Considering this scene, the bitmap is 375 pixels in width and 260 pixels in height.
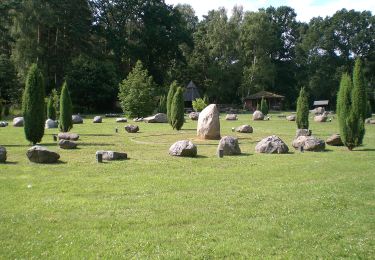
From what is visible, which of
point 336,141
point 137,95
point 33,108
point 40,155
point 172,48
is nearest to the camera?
point 40,155

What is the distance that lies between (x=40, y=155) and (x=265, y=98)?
195 ft

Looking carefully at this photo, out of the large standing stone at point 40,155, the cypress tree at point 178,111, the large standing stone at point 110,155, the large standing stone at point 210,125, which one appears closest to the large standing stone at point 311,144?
the large standing stone at point 210,125

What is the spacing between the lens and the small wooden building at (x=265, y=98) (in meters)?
70.6

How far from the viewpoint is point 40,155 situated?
49.0ft

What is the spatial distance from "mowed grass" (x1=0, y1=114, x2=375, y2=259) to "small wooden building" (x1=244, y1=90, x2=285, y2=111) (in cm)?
5573

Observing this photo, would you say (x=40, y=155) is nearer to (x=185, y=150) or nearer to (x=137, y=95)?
(x=185, y=150)

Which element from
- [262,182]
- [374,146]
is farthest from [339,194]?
[374,146]

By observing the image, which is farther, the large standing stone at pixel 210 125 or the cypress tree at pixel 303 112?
the cypress tree at pixel 303 112

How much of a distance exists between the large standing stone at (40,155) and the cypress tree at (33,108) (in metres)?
5.61

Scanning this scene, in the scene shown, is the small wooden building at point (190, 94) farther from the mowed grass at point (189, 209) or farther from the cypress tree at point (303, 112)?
the mowed grass at point (189, 209)

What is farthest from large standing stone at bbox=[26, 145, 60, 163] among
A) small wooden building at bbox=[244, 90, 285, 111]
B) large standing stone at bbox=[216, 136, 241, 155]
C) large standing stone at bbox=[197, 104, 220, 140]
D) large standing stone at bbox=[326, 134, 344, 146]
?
small wooden building at bbox=[244, 90, 285, 111]

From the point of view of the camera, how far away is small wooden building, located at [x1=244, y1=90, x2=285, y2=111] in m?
70.6

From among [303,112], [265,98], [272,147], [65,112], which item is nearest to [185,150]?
[272,147]

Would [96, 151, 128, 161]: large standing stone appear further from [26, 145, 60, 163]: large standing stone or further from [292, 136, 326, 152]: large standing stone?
[292, 136, 326, 152]: large standing stone
